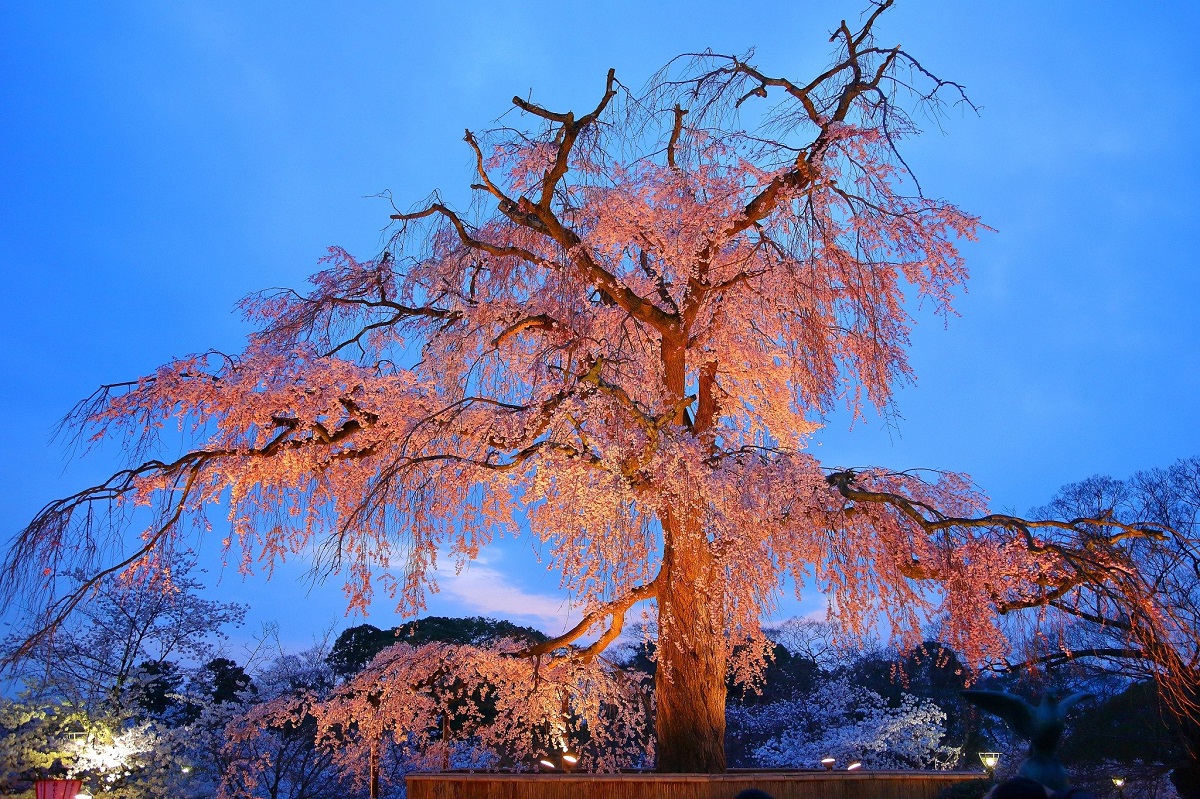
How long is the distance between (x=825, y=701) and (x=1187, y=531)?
864cm

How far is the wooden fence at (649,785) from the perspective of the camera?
6.97 m

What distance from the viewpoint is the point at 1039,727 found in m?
3.98

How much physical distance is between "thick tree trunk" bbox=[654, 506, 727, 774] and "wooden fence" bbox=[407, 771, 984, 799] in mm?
747

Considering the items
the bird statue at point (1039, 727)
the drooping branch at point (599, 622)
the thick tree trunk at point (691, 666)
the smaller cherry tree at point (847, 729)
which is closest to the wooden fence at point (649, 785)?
the thick tree trunk at point (691, 666)

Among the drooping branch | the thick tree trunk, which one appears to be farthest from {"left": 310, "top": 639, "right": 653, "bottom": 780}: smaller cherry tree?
the thick tree trunk

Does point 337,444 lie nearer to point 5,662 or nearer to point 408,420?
point 408,420

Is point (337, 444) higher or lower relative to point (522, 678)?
higher

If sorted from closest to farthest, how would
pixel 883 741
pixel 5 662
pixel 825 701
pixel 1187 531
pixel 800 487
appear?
pixel 5 662
pixel 800 487
pixel 1187 531
pixel 883 741
pixel 825 701

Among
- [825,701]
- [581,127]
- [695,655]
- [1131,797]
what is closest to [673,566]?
[695,655]

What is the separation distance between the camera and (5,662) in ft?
17.4

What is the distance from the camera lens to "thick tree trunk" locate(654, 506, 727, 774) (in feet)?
26.4

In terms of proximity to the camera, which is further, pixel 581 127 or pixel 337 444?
pixel 337 444

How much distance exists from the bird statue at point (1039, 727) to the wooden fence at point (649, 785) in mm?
3187

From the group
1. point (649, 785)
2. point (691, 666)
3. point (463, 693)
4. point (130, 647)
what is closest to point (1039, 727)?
point (649, 785)
